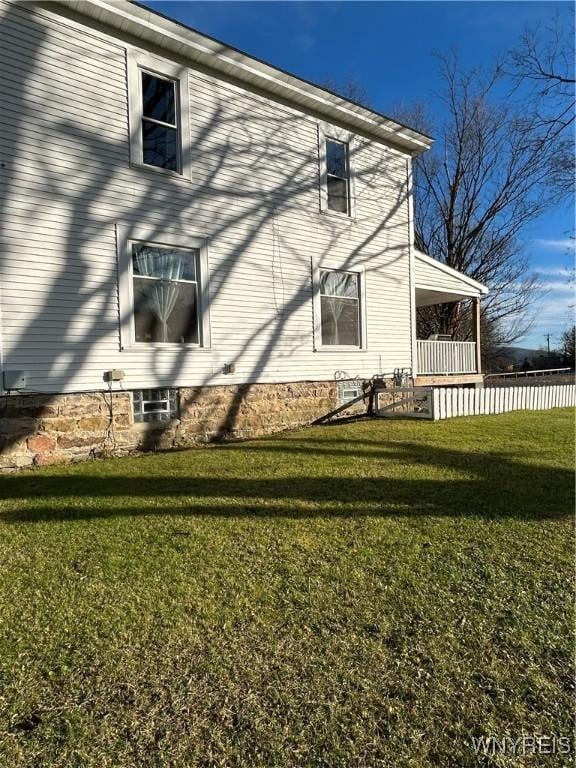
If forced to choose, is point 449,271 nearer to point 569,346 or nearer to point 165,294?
point 165,294

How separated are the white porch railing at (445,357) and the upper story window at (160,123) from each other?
6774 millimetres

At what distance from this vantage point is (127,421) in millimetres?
7250

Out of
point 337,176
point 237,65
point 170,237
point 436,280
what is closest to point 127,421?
point 170,237

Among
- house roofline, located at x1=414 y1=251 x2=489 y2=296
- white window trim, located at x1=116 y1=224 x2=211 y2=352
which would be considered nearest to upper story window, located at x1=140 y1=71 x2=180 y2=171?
white window trim, located at x1=116 y1=224 x2=211 y2=352

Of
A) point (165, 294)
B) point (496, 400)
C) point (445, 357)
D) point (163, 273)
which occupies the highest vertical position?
point (163, 273)

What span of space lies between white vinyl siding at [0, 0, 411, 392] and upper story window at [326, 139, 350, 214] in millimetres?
264

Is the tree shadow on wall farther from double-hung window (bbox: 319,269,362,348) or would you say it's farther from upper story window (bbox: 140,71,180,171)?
double-hung window (bbox: 319,269,362,348)

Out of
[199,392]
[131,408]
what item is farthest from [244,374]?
[131,408]

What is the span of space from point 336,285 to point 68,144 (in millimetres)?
5416

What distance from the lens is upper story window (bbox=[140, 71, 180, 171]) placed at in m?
7.57

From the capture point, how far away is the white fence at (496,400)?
9.40 meters

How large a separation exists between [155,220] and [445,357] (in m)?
8.13

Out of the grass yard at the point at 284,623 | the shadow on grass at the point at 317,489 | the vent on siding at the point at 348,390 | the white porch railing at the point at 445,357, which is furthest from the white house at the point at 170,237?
the grass yard at the point at 284,623

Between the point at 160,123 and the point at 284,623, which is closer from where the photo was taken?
the point at 284,623
